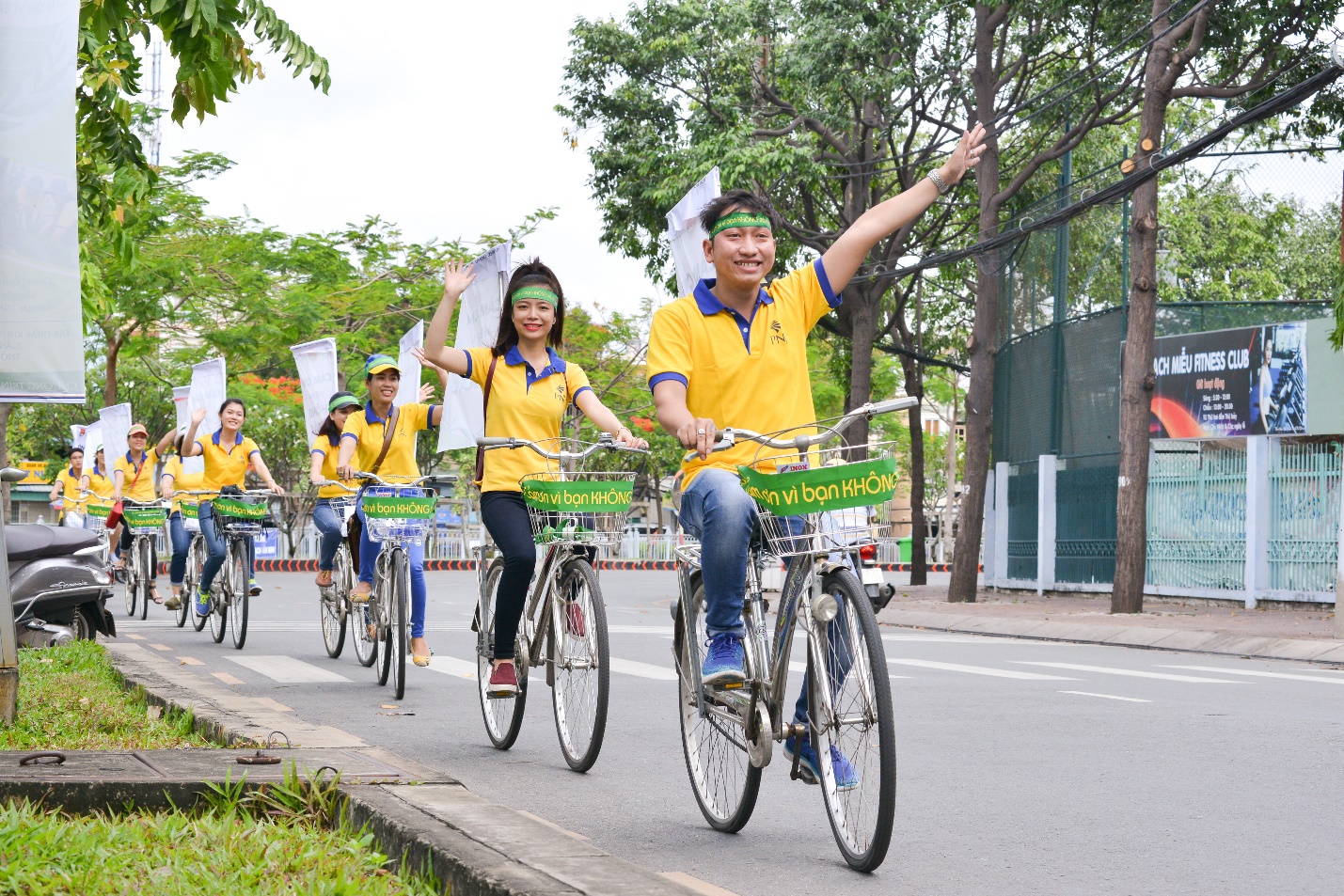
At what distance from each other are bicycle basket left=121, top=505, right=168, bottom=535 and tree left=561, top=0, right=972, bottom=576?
10.7 metres

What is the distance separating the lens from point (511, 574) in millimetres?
6930

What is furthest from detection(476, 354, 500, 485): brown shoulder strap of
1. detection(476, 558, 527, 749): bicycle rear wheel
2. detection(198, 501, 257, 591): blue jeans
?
detection(198, 501, 257, 591): blue jeans

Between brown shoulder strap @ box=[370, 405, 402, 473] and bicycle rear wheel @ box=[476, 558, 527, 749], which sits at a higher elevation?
brown shoulder strap @ box=[370, 405, 402, 473]

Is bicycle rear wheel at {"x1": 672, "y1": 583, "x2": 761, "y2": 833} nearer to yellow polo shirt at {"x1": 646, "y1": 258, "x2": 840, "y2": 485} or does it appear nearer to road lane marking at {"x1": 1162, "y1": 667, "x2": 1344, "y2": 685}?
yellow polo shirt at {"x1": 646, "y1": 258, "x2": 840, "y2": 485}

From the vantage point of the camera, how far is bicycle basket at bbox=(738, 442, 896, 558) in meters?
4.29

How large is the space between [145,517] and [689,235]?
6.37 meters

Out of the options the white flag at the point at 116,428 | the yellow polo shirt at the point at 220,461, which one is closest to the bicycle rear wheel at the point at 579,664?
the yellow polo shirt at the point at 220,461

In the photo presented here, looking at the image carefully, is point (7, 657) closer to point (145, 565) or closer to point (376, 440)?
point (376, 440)

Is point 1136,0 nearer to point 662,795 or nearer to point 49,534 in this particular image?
point 49,534

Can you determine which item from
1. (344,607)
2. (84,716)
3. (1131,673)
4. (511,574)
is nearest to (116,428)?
(344,607)

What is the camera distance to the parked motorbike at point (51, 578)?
10.1m

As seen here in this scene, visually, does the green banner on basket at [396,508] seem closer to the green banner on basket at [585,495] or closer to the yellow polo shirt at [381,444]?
the yellow polo shirt at [381,444]

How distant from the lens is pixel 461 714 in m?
8.43

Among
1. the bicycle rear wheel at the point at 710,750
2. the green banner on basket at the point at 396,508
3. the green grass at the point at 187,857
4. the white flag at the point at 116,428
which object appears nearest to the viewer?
the green grass at the point at 187,857
